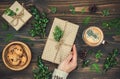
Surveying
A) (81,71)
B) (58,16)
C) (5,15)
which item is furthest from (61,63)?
(5,15)

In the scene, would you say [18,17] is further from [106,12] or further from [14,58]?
[106,12]

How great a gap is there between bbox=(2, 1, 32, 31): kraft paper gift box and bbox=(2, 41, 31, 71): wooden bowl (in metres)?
0.11

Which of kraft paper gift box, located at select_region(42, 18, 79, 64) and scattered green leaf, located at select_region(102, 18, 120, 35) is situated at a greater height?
scattered green leaf, located at select_region(102, 18, 120, 35)

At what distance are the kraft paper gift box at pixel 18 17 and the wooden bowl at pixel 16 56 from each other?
0.11 m

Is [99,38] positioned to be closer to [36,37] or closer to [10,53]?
[36,37]

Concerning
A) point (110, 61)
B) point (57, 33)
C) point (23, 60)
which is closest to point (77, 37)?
point (57, 33)

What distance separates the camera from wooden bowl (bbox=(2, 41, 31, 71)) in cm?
221

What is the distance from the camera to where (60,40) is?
2240mm

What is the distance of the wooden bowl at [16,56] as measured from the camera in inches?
87.1

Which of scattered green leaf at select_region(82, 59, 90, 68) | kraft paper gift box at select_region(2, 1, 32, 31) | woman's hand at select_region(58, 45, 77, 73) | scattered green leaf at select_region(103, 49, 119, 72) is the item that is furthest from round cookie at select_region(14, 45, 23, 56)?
scattered green leaf at select_region(103, 49, 119, 72)

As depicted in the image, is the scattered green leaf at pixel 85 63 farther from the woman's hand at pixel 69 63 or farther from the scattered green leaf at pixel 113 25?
the scattered green leaf at pixel 113 25

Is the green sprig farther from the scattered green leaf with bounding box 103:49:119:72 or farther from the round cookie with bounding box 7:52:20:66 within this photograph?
the scattered green leaf with bounding box 103:49:119:72

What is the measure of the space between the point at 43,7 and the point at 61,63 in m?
0.33

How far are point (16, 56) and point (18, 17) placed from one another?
0.73 ft
